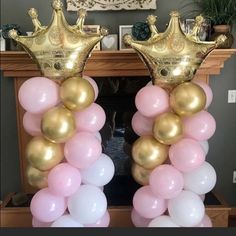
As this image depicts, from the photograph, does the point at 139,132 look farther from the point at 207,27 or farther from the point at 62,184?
the point at 207,27

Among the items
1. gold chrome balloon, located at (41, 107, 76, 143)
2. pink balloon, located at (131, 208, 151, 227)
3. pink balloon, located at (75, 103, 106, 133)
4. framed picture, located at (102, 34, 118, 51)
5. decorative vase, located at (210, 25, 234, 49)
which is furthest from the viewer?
framed picture, located at (102, 34, 118, 51)

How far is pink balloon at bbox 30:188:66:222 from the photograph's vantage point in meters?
1.69

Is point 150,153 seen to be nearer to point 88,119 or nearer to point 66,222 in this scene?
point 88,119

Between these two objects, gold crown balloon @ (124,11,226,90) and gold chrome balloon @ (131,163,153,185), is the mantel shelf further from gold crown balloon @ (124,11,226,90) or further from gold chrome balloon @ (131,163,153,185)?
gold chrome balloon @ (131,163,153,185)

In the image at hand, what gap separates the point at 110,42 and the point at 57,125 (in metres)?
0.78

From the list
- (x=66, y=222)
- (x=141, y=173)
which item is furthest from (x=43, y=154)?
(x=141, y=173)

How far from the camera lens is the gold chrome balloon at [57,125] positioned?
5.24 ft

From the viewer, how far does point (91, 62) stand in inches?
81.1

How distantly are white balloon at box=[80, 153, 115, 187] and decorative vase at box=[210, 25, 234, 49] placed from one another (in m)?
1.04

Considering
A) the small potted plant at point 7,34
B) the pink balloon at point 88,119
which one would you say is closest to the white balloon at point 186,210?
the pink balloon at point 88,119

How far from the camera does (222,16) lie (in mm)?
2004

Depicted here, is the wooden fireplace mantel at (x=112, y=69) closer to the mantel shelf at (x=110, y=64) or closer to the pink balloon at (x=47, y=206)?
the mantel shelf at (x=110, y=64)

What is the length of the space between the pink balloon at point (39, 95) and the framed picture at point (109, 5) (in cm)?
72

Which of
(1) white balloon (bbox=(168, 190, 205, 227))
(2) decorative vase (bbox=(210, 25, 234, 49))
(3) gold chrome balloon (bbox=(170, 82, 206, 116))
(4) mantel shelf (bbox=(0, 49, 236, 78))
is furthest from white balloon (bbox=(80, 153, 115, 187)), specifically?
(2) decorative vase (bbox=(210, 25, 234, 49))
